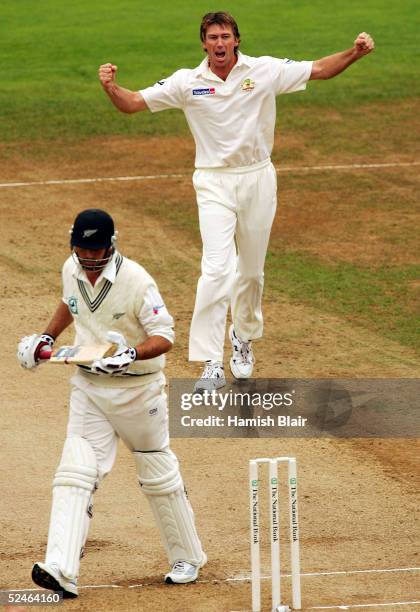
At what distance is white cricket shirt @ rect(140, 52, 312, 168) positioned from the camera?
11.9 metres

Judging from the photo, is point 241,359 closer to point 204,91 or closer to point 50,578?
point 204,91

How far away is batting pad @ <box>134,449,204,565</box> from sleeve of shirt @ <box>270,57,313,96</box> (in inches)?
157

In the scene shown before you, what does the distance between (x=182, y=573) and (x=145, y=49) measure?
17017mm

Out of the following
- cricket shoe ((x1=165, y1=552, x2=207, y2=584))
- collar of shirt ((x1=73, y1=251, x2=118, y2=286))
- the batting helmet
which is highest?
the batting helmet

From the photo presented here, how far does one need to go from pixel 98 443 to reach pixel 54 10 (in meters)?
19.7

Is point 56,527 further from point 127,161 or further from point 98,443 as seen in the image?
point 127,161

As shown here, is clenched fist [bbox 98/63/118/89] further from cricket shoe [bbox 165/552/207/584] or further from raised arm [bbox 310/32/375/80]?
cricket shoe [bbox 165/552/207/584]

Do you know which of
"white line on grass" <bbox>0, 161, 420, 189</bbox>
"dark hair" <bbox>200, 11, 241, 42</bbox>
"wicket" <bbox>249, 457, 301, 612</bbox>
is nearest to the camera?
"wicket" <bbox>249, 457, 301, 612</bbox>

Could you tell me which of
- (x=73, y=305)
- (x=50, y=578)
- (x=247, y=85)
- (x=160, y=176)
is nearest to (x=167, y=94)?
(x=247, y=85)

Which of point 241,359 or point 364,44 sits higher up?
point 364,44

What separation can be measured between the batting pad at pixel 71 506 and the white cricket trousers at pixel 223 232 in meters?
3.13

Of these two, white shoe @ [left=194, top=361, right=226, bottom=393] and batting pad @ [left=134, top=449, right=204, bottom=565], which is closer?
batting pad @ [left=134, top=449, right=204, bottom=565]

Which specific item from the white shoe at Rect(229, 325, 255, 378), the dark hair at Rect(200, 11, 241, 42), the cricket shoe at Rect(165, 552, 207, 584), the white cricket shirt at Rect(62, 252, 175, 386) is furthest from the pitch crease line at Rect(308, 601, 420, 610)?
the dark hair at Rect(200, 11, 241, 42)

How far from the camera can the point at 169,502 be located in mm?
9242
